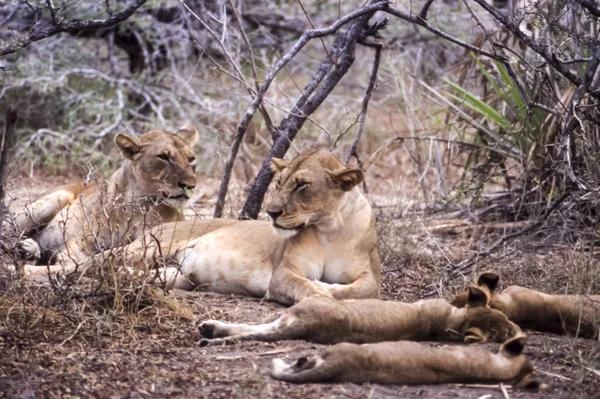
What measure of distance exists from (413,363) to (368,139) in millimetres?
7575

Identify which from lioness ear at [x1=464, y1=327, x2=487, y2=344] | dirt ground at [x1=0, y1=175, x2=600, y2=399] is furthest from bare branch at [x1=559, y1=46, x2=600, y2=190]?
lioness ear at [x1=464, y1=327, x2=487, y2=344]

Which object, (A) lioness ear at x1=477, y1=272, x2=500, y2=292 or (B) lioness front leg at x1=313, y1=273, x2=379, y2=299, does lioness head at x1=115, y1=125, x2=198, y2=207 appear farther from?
(A) lioness ear at x1=477, y1=272, x2=500, y2=292

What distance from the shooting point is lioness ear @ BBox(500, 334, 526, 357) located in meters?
3.49

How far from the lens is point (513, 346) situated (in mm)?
3498

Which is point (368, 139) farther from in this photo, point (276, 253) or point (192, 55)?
point (276, 253)

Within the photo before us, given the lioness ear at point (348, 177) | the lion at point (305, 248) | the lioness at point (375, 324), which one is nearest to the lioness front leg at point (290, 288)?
the lion at point (305, 248)

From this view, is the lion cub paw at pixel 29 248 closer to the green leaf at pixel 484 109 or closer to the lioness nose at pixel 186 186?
the lioness nose at pixel 186 186

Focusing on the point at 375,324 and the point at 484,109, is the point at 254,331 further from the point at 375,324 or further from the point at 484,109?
the point at 484,109

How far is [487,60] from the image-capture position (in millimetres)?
8203

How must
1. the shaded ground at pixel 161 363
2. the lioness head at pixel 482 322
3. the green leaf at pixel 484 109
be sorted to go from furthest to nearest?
the green leaf at pixel 484 109
the lioness head at pixel 482 322
the shaded ground at pixel 161 363

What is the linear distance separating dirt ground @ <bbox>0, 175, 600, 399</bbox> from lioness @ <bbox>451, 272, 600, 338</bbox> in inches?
2.9

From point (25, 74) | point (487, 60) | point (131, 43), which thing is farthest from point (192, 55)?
point (487, 60)

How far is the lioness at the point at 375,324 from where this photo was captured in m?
3.83

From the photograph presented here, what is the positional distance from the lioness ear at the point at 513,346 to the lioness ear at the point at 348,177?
1618 millimetres
